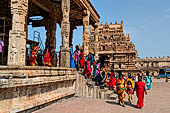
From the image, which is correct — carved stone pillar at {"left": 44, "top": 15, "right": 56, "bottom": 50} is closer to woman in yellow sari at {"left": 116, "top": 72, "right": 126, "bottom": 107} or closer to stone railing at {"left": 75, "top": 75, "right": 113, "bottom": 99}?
stone railing at {"left": 75, "top": 75, "right": 113, "bottom": 99}

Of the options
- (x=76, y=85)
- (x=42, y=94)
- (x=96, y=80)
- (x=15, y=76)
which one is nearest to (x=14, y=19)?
(x=15, y=76)

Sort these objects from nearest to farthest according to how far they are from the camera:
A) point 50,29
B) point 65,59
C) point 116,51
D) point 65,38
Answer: point 65,59 < point 65,38 < point 50,29 < point 116,51

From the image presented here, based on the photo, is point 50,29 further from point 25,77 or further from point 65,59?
point 25,77

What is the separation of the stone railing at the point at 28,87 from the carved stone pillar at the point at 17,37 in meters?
0.49

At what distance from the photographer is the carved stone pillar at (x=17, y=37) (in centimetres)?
510

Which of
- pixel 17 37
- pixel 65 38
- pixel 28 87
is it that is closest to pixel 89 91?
pixel 65 38

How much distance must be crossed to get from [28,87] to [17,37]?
1.63 meters

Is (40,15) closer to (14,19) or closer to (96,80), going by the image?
(96,80)

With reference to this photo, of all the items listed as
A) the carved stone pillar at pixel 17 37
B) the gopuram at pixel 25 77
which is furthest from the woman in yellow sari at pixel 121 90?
the carved stone pillar at pixel 17 37

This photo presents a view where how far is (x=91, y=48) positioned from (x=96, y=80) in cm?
2557

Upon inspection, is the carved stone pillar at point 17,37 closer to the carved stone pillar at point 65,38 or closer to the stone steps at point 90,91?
the carved stone pillar at point 65,38

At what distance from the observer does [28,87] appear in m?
5.10

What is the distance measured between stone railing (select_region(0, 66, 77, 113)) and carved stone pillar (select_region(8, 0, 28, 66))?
1.62 ft

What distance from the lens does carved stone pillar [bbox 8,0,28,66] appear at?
510cm
